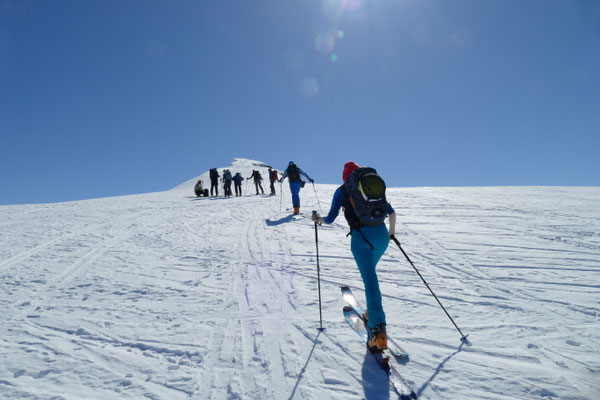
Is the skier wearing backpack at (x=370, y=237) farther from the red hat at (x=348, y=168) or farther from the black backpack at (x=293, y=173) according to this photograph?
the black backpack at (x=293, y=173)

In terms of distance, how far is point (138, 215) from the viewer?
1361 cm

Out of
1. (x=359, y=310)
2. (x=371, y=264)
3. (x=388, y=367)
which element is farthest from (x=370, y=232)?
(x=359, y=310)

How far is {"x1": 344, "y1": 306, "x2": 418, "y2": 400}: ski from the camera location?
2.85 metres

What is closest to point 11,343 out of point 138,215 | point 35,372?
point 35,372

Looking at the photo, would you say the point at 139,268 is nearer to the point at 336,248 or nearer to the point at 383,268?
the point at 336,248

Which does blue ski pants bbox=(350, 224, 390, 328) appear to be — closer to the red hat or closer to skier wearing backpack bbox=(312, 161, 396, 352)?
skier wearing backpack bbox=(312, 161, 396, 352)

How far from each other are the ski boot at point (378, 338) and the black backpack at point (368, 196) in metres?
1.27

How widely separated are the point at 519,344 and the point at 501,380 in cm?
91

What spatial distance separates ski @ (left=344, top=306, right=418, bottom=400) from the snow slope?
0.11m

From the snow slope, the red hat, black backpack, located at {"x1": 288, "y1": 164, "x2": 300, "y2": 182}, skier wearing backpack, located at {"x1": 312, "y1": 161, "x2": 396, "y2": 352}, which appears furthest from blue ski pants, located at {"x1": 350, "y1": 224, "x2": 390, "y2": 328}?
black backpack, located at {"x1": 288, "y1": 164, "x2": 300, "y2": 182}

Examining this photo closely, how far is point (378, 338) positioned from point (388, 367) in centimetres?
31

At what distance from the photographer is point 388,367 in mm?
3156

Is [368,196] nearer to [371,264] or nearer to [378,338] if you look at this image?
[371,264]

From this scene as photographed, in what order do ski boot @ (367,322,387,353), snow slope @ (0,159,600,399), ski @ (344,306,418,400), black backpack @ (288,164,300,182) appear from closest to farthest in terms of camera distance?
ski @ (344,306,418,400)
snow slope @ (0,159,600,399)
ski boot @ (367,322,387,353)
black backpack @ (288,164,300,182)
